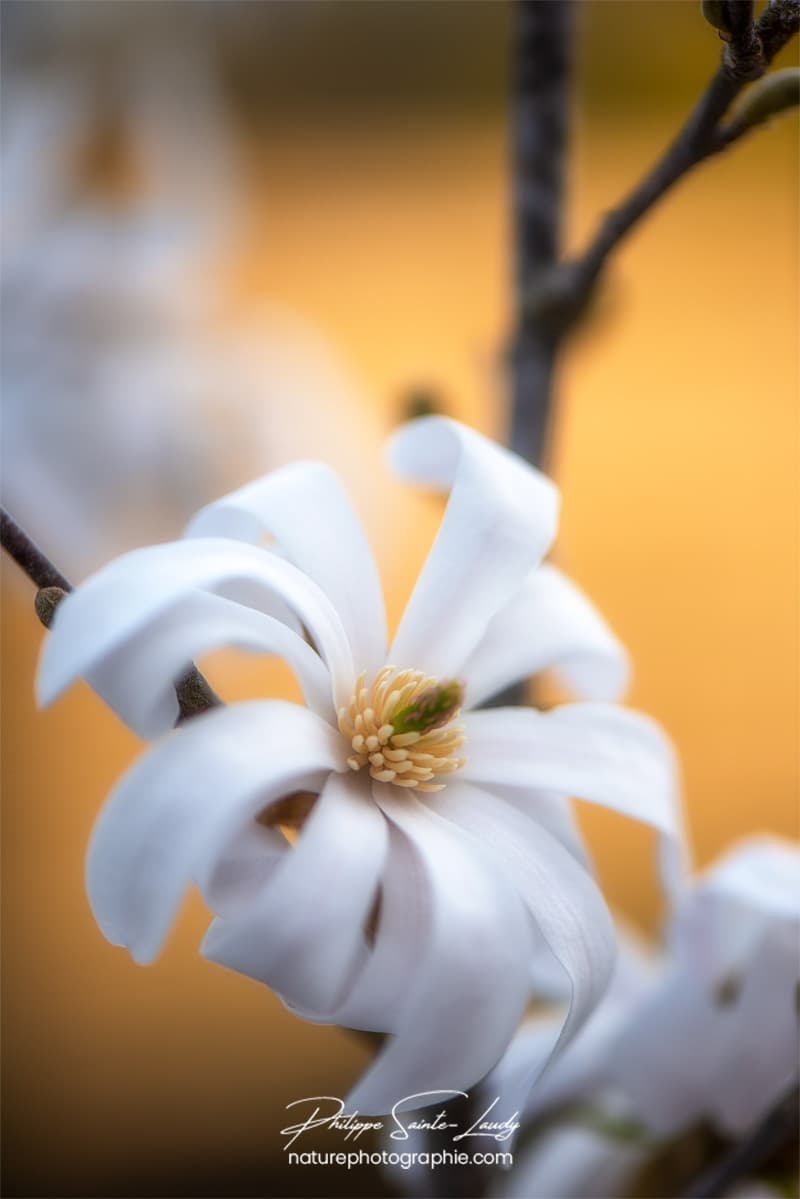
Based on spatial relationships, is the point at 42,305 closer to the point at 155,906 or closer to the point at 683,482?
the point at 155,906

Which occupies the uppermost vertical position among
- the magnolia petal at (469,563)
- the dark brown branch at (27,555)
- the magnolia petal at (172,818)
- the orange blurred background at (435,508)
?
the dark brown branch at (27,555)

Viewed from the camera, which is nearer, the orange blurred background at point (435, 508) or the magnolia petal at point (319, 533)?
the magnolia petal at point (319, 533)

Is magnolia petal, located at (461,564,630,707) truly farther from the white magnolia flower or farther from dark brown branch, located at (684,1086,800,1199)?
dark brown branch, located at (684,1086,800,1199)

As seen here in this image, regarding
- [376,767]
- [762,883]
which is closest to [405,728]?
[376,767]

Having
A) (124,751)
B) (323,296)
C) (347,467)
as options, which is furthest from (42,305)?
(323,296)

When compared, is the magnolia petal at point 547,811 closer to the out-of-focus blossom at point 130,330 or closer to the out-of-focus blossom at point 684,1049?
the out-of-focus blossom at point 684,1049

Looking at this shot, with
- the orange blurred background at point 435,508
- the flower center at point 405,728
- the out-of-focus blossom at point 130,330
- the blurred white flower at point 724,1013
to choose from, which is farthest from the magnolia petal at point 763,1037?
the orange blurred background at point 435,508

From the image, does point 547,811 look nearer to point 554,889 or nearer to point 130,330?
point 554,889
